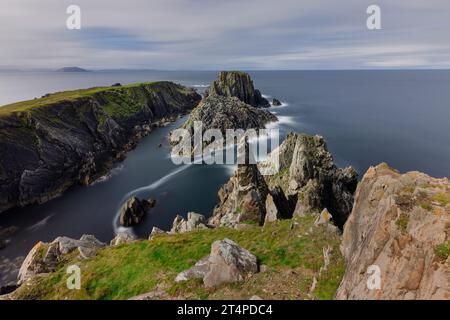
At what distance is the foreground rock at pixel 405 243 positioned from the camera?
1282 centimetres

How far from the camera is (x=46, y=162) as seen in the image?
75312mm

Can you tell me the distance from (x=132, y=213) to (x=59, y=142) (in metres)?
43.0

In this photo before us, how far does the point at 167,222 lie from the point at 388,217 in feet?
149

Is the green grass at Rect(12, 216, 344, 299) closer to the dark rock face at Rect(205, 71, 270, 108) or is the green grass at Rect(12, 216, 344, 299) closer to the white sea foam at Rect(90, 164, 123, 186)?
the white sea foam at Rect(90, 164, 123, 186)

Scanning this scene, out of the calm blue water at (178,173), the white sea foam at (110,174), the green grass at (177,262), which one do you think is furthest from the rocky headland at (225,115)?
the green grass at (177,262)

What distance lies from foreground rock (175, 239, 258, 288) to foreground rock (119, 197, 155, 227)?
118 feet

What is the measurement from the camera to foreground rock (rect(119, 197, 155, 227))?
55.2 meters

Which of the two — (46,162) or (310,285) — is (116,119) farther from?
(310,285)

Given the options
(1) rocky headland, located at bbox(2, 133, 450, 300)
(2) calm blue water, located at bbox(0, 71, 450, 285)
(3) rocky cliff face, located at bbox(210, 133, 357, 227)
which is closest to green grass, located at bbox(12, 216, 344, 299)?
(1) rocky headland, located at bbox(2, 133, 450, 300)

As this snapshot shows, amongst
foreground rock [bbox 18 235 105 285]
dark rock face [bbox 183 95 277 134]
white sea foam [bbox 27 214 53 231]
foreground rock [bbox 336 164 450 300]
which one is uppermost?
dark rock face [bbox 183 95 277 134]

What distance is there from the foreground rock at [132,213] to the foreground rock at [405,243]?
4485 cm

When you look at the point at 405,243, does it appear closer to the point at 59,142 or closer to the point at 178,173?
the point at 178,173

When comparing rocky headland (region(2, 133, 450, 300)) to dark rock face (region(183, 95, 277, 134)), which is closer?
rocky headland (region(2, 133, 450, 300))

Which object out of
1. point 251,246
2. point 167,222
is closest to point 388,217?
point 251,246
